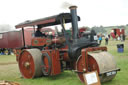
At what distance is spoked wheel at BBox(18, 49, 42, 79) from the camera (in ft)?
17.9

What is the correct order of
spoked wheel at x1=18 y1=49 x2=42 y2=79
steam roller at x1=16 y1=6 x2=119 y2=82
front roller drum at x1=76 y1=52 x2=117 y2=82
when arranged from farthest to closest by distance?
spoked wheel at x1=18 y1=49 x2=42 y2=79
steam roller at x1=16 y1=6 x2=119 y2=82
front roller drum at x1=76 y1=52 x2=117 y2=82

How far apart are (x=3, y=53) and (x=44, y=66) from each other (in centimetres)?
1372

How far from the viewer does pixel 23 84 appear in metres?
5.02

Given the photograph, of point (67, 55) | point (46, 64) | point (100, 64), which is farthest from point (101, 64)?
point (46, 64)

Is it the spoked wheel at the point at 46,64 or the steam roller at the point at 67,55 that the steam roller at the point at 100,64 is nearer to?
the steam roller at the point at 67,55

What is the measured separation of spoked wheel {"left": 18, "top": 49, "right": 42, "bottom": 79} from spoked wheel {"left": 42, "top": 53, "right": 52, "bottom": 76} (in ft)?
0.68

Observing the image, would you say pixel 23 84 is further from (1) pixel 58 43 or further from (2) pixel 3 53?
(2) pixel 3 53

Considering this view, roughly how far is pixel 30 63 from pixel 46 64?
2.14 feet

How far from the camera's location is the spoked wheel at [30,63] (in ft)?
17.9

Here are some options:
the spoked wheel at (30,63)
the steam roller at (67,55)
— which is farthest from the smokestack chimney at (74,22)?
the spoked wheel at (30,63)

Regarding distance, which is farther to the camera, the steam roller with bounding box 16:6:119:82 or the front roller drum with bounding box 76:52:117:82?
the steam roller with bounding box 16:6:119:82

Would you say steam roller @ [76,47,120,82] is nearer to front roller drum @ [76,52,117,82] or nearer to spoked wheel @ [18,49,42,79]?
front roller drum @ [76,52,117,82]

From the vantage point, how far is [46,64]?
529 cm

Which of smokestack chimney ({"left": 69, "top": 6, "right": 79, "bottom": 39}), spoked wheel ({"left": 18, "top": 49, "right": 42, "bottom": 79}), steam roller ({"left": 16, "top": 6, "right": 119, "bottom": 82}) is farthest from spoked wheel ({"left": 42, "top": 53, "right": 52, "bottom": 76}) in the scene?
smokestack chimney ({"left": 69, "top": 6, "right": 79, "bottom": 39})
